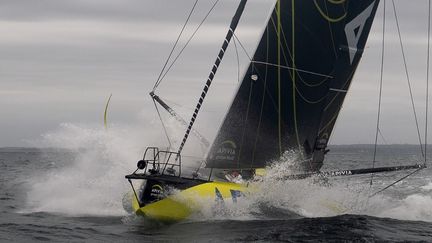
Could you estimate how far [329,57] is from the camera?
14844 millimetres

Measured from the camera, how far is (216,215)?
12648mm

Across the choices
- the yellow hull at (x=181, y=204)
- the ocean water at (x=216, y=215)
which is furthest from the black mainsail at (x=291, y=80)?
the yellow hull at (x=181, y=204)

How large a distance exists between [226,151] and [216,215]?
168cm

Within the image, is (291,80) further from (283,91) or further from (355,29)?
(355,29)

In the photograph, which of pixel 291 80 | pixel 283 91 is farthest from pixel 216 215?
pixel 291 80

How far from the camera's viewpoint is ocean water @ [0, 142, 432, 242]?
11305 mm

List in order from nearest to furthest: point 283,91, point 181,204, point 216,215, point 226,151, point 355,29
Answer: point 181,204 < point 216,215 < point 226,151 < point 283,91 < point 355,29

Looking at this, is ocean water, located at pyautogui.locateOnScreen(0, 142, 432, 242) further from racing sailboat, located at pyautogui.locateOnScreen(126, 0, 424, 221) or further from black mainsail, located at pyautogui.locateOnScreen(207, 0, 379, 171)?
black mainsail, located at pyautogui.locateOnScreen(207, 0, 379, 171)

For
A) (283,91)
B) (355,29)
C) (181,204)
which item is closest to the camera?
(181,204)

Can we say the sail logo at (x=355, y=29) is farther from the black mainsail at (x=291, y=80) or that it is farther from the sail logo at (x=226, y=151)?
the sail logo at (x=226, y=151)

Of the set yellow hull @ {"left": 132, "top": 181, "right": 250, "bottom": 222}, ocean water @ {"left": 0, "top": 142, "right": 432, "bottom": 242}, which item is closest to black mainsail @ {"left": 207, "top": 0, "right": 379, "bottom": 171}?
ocean water @ {"left": 0, "top": 142, "right": 432, "bottom": 242}

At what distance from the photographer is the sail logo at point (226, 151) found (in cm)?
1358

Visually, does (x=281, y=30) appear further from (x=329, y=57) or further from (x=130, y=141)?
(x=130, y=141)

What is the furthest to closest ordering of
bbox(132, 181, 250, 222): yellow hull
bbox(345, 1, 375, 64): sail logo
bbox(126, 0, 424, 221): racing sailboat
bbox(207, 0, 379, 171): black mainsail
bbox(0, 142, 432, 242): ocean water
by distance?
bbox(345, 1, 375, 64): sail logo, bbox(207, 0, 379, 171): black mainsail, bbox(126, 0, 424, 221): racing sailboat, bbox(132, 181, 250, 222): yellow hull, bbox(0, 142, 432, 242): ocean water
